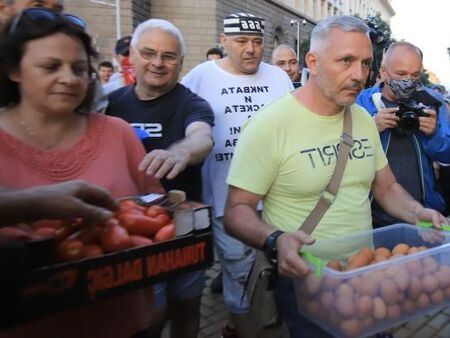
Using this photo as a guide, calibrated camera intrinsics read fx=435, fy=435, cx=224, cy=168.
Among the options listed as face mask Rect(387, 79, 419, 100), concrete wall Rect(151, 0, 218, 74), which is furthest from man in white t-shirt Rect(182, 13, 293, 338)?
concrete wall Rect(151, 0, 218, 74)

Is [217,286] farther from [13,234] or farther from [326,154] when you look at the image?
[13,234]

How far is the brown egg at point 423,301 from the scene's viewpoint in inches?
56.5

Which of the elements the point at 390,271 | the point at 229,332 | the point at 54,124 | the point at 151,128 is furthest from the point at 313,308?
the point at 229,332

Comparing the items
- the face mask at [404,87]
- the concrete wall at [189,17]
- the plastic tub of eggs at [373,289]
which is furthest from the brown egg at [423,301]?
the concrete wall at [189,17]

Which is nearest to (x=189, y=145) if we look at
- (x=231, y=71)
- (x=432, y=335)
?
(x=231, y=71)

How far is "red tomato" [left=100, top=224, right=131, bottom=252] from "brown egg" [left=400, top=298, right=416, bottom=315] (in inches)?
35.6

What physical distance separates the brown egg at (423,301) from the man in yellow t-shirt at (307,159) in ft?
1.43

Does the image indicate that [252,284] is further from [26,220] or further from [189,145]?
[26,220]

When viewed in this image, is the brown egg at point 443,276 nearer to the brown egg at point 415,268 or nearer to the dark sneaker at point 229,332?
the brown egg at point 415,268

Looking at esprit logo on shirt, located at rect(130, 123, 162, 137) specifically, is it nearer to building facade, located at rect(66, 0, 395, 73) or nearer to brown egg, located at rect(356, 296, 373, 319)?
brown egg, located at rect(356, 296, 373, 319)

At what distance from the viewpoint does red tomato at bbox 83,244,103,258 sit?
1.12m

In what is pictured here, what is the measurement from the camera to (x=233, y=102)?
292 centimetres

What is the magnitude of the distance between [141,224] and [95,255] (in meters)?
0.18

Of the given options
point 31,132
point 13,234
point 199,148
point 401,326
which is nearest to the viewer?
point 13,234
